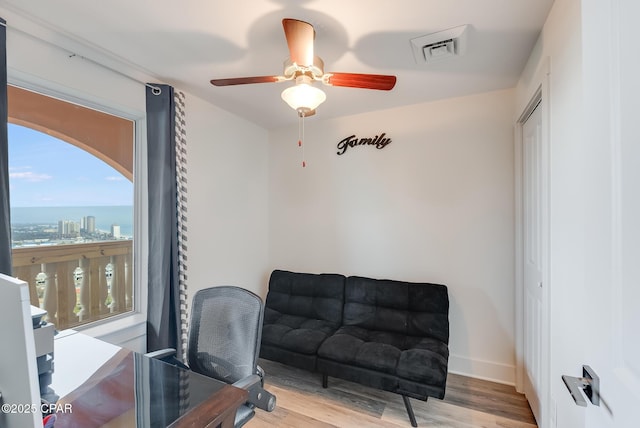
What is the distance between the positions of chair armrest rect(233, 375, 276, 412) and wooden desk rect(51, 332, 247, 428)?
181 millimetres

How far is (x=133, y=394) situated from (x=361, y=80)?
1788 mm

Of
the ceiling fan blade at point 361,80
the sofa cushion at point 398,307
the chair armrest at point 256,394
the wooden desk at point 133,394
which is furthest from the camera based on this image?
the sofa cushion at point 398,307

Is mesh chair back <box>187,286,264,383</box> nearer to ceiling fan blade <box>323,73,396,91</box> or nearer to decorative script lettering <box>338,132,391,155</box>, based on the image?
ceiling fan blade <box>323,73,396,91</box>

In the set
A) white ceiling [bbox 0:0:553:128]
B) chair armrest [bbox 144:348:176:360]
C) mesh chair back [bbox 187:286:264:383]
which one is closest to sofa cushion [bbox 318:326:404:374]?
mesh chair back [bbox 187:286:264:383]

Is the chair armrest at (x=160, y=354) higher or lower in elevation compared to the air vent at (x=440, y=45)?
lower

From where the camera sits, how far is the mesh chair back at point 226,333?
1.42 m

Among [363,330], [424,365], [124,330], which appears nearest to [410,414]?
[424,365]

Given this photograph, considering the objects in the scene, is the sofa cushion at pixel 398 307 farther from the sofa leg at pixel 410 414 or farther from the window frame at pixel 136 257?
the window frame at pixel 136 257

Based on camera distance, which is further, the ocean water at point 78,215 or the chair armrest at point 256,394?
the ocean water at point 78,215

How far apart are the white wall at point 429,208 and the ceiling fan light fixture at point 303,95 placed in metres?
1.49

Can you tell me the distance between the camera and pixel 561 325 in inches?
52.7

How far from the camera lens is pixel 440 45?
1746 millimetres

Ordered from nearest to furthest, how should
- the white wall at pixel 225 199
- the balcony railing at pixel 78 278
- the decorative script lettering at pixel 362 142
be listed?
1. the balcony railing at pixel 78 278
2. the white wall at pixel 225 199
3. the decorative script lettering at pixel 362 142

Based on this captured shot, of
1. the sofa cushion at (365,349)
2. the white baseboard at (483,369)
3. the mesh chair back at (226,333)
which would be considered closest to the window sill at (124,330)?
the mesh chair back at (226,333)
